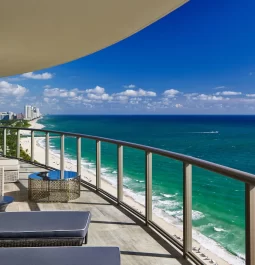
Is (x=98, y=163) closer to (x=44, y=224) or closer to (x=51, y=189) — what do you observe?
(x=51, y=189)

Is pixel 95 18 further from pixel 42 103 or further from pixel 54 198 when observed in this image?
pixel 42 103

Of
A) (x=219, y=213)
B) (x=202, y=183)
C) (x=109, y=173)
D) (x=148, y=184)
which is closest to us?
(x=148, y=184)

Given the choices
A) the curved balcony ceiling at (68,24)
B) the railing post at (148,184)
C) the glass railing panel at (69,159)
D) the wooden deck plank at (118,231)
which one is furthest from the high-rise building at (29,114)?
the railing post at (148,184)

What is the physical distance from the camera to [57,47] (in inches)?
237

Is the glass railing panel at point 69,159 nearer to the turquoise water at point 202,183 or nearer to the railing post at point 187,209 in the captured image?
the turquoise water at point 202,183

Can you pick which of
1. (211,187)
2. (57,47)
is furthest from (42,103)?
(57,47)

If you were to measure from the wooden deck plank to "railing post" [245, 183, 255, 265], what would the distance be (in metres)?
0.86

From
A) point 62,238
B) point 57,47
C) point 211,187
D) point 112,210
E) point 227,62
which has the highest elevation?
point 227,62

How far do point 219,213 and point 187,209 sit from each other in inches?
569

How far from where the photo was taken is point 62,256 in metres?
2.00

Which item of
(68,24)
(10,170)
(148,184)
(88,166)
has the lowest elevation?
(88,166)

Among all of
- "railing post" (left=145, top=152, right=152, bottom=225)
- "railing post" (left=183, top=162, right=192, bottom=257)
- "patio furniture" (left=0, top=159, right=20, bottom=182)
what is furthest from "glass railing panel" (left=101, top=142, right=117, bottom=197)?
"railing post" (left=183, top=162, right=192, bottom=257)

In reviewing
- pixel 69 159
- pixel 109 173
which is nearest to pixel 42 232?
pixel 69 159

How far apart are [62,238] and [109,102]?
248 ft
